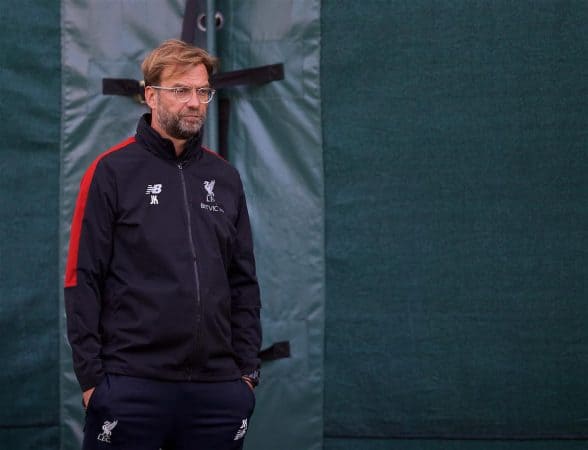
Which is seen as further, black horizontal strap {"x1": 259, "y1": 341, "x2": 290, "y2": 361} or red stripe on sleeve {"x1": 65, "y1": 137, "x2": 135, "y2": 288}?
black horizontal strap {"x1": 259, "y1": 341, "x2": 290, "y2": 361}

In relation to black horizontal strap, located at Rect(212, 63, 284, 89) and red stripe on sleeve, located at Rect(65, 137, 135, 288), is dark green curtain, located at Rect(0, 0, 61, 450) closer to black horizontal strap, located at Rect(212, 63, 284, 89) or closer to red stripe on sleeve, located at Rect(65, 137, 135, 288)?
black horizontal strap, located at Rect(212, 63, 284, 89)

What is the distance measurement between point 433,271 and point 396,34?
0.94 m

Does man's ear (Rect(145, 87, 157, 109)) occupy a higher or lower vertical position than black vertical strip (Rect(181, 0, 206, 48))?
lower

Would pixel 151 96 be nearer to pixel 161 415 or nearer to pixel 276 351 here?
pixel 161 415

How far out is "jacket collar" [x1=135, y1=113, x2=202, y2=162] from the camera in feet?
8.63

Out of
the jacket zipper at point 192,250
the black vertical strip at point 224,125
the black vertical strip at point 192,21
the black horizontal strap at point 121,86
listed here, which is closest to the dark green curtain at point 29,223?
the black horizontal strap at point 121,86

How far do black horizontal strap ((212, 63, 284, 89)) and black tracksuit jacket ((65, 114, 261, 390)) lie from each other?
81cm

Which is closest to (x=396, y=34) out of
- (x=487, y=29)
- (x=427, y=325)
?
(x=487, y=29)

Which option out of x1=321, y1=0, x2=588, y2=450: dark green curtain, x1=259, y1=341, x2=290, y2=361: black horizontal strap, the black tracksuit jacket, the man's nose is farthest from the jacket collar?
x1=259, y1=341, x2=290, y2=361: black horizontal strap

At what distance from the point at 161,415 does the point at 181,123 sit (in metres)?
0.85

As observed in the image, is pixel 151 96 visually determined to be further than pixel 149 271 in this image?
Yes

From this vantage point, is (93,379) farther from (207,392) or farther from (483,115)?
(483,115)

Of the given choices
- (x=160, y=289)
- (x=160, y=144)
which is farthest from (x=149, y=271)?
(x=160, y=144)

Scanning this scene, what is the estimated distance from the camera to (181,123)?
8.59 feet
